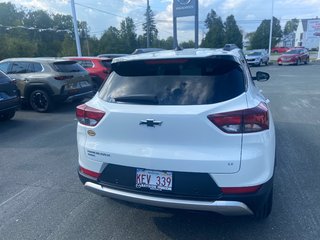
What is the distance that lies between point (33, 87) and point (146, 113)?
25.0 ft

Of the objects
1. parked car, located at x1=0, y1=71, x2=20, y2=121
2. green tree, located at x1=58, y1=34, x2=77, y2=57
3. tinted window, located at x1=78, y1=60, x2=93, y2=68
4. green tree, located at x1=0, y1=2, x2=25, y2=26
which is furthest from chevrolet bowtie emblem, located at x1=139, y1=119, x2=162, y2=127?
green tree, located at x1=0, y1=2, x2=25, y2=26

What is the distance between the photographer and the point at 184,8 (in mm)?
25734

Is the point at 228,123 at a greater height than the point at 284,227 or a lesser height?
greater

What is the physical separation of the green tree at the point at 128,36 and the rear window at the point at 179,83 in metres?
48.3

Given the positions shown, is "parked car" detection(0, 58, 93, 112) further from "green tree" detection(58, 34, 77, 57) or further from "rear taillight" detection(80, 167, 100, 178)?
"green tree" detection(58, 34, 77, 57)

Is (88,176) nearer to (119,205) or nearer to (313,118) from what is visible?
(119,205)

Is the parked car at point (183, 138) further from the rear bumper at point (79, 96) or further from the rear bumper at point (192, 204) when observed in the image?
the rear bumper at point (79, 96)

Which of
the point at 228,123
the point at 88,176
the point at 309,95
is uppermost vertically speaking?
the point at 228,123

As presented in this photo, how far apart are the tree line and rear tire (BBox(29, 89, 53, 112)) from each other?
76.9 ft

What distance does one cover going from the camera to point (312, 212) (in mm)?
3057

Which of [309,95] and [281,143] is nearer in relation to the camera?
[281,143]

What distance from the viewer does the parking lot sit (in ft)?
9.28

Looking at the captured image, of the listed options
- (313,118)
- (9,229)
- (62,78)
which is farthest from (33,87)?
(313,118)

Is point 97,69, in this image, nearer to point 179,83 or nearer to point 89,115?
point 89,115
